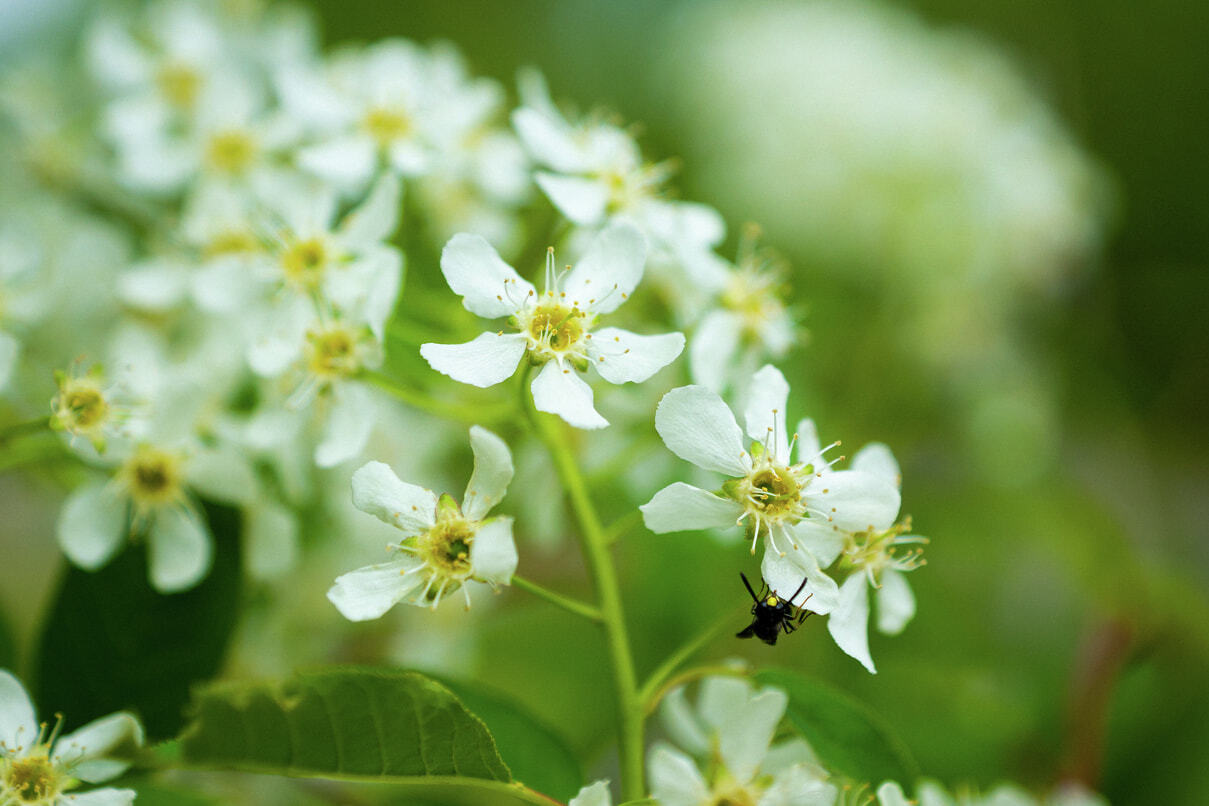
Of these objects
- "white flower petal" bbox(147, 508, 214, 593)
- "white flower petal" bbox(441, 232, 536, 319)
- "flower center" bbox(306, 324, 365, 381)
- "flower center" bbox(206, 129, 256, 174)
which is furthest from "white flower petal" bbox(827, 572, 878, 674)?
"flower center" bbox(206, 129, 256, 174)

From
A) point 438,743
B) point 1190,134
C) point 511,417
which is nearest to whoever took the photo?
point 438,743

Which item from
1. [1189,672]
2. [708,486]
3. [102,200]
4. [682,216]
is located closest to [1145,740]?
[1189,672]

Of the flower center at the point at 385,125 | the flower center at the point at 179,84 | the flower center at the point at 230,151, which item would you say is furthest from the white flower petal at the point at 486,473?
the flower center at the point at 179,84

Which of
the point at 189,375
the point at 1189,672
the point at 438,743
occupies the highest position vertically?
the point at 189,375

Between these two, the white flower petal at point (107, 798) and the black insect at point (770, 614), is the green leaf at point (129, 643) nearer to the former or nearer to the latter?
the white flower petal at point (107, 798)

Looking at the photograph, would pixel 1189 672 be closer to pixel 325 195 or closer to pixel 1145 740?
pixel 1145 740

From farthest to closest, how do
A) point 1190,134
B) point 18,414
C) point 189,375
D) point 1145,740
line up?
point 1190,134 < point 1145,740 < point 18,414 < point 189,375

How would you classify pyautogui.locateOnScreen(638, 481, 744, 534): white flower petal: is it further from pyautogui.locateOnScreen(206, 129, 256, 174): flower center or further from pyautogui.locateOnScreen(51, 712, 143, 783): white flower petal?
pyautogui.locateOnScreen(206, 129, 256, 174): flower center
